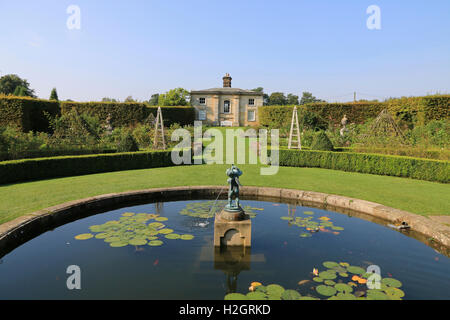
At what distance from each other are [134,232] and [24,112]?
19.2m

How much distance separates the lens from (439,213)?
6.40 meters

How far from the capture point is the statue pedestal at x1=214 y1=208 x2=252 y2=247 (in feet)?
16.4

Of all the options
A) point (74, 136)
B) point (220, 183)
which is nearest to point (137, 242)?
point (220, 183)

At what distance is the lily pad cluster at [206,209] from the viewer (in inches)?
270

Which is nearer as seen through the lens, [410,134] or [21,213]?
[21,213]

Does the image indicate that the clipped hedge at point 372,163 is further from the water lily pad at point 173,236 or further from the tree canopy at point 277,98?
the tree canopy at point 277,98

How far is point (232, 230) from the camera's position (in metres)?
5.06

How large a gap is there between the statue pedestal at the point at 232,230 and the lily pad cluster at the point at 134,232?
0.75m

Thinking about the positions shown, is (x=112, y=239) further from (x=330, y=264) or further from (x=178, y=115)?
(x=178, y=115)

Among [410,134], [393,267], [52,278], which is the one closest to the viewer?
→ [52,278]

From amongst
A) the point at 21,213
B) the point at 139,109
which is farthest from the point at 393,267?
the point at 139,109

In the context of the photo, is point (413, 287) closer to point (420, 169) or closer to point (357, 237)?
point (357, 237)

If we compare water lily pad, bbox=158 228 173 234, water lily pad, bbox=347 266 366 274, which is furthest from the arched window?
water lily pad, bbox=347 266 366 274
